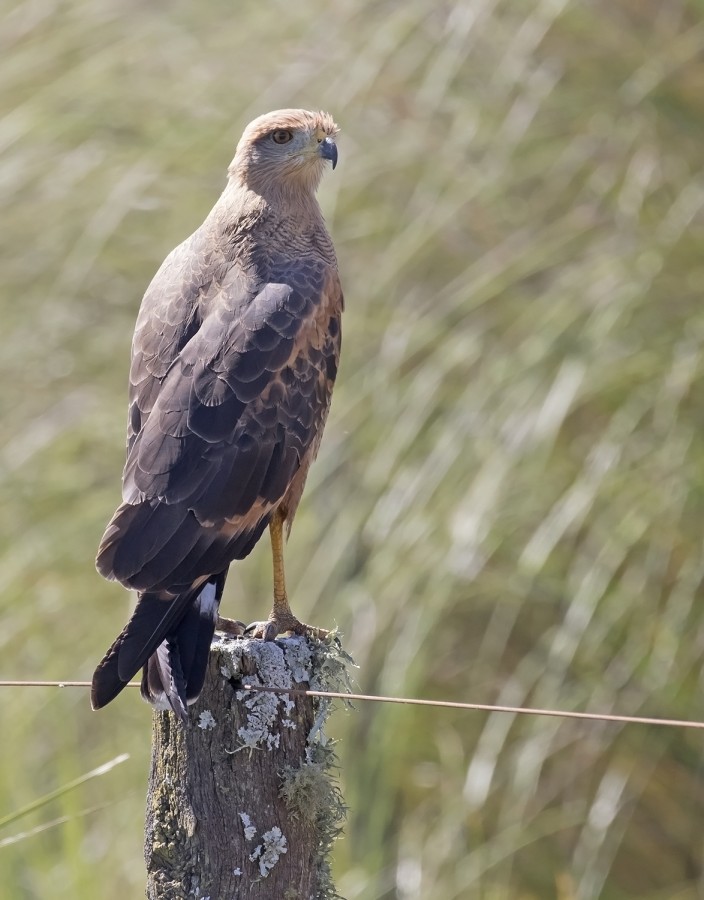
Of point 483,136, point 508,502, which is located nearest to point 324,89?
point 483,136

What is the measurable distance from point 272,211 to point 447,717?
1.65m

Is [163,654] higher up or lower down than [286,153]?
lower down

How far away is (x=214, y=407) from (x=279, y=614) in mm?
545

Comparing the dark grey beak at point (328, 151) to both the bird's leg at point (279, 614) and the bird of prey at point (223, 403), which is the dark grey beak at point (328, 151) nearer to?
the bird of prey at point (223, 403)

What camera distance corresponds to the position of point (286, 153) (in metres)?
3.46

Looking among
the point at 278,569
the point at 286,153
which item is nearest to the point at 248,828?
the point at 278,569

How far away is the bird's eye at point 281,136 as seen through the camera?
3.51 metres

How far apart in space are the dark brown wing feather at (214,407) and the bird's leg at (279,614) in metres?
0.25

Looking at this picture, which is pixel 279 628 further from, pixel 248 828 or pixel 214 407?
pixel 248 828

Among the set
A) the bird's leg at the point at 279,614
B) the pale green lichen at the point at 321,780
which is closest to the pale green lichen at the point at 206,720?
the pale green lichen at the point at 321,780

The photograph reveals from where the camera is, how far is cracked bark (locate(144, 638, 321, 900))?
89.6 inches

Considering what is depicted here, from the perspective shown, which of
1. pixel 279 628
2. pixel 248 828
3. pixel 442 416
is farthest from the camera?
pixel 442 416

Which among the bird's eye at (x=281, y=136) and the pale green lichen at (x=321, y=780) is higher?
the bird's eye at (x=281, y=136)

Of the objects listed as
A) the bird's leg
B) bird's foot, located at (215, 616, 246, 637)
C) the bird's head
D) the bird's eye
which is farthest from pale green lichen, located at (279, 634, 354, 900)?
the bird's eye
